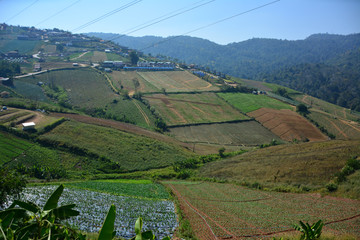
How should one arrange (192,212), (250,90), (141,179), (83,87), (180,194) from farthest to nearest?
(250,90) < (83,87) < (141,179) < (180,194) < (192,212)

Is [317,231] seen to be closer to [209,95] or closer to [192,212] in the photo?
[192,212]

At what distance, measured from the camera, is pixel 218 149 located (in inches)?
1972

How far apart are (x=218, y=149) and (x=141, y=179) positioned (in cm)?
2068

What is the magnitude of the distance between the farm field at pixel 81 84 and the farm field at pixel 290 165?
42.7 meters

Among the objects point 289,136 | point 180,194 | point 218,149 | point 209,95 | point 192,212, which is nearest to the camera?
point 192,212

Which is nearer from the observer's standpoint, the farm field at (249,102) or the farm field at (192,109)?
the farm field at (192,109)

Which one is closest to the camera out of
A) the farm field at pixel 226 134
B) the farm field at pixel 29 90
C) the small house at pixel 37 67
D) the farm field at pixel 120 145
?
the farm field at pixel 120 145

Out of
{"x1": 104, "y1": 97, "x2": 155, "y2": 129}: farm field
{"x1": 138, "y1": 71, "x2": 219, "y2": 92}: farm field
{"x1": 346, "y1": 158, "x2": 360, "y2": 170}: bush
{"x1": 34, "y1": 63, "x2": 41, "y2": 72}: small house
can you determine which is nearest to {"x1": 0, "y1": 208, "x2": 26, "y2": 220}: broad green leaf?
{"x1": 346, "y1": 158, "x2": 360, "y2": 170}: bush

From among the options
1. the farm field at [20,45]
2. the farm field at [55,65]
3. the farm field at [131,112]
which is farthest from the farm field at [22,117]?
the farm field at [20,45]

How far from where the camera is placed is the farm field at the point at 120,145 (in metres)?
39.8

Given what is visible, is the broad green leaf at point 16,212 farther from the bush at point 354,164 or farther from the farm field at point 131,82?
the farm field at point 131,82

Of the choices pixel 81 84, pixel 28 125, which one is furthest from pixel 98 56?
pixel 28 125

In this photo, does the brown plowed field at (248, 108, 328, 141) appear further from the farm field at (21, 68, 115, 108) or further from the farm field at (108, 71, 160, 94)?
the farm field at (21, 68, 115, 108)


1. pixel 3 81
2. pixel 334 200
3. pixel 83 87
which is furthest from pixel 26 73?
pixel 334 200
